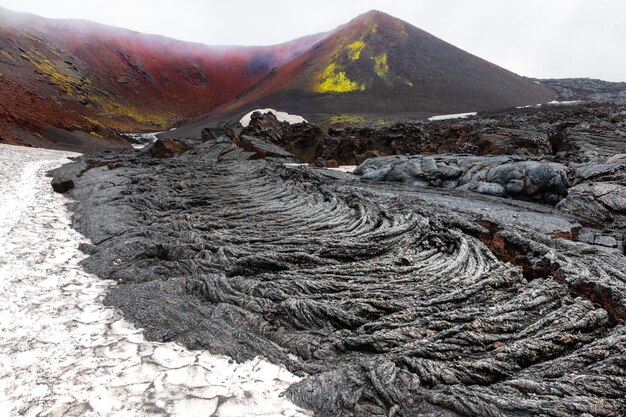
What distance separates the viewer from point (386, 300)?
5.96m

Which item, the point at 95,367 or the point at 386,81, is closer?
the point at 95,367

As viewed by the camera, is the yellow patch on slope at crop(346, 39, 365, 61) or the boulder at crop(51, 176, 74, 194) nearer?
the boulder at crop(51, 176, 74, 194)

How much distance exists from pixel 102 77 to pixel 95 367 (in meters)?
109

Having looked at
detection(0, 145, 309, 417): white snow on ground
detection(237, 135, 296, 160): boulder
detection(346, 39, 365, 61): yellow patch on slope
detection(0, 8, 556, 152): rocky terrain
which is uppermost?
detection(346, 39, 365, 61): yellow patch on slope

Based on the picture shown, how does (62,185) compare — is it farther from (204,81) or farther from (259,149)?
(204,81)

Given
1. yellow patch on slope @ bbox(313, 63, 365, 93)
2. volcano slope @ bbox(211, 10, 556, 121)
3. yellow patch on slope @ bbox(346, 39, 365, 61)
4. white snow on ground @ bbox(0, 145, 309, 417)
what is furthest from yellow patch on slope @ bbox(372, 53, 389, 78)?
white snow on ground @ bbox(0, 145, 309, 417)

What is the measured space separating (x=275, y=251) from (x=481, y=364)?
15.4ft

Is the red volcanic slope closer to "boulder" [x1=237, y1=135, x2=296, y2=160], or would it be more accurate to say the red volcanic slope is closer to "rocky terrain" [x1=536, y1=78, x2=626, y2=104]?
"boulder" [x1=237, y1=135, x2=296, y2=160]

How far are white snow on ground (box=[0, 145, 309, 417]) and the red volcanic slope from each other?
30.0m

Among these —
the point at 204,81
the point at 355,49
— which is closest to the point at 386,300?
the point at 355,49

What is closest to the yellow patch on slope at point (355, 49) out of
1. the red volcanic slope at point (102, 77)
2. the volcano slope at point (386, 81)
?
the volcano slope at point (386, 81)

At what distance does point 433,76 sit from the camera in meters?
86.4

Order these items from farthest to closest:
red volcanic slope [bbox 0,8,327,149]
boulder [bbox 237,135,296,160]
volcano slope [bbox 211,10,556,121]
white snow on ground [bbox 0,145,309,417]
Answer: volcano slope [bbox 211,10,556,121], red volcanic slope [bbox 0,8,327,149], boulder [bbox 237,135,296,160], white snow on ground [bbox 0,145,309,417]

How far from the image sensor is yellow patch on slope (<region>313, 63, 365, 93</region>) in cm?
8175
